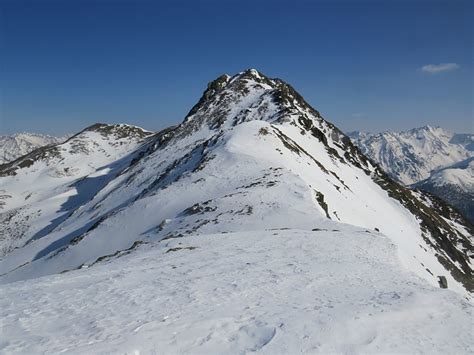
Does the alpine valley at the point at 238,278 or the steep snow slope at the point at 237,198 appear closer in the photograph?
the alpine valley at the point at 238,278

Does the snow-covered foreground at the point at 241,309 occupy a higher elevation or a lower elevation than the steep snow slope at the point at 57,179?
lower

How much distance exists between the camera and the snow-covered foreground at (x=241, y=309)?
32.7ft

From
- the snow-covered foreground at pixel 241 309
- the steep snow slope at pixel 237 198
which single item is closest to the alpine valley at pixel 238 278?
the snow-covered foreground at pixel 241 309

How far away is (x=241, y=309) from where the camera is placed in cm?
1220

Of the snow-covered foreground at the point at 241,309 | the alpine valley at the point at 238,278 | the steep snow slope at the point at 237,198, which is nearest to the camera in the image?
the snow-covered foreground at the point at 241,309

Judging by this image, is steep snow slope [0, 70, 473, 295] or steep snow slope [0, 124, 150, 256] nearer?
steep snow slope [0, 70, 473, 295]

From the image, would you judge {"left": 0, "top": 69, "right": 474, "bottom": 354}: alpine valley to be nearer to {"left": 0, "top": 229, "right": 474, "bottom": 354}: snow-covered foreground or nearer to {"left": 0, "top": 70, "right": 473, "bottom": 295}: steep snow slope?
{"left": 0, "top": 229, "right": 474, "bottom": 354}: snow-covered foreground

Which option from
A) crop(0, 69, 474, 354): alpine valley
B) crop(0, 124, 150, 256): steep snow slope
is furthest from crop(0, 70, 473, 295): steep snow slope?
crop(0, 124, 150, 256): steep snow slope

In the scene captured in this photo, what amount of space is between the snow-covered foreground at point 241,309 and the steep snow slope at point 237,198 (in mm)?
9806

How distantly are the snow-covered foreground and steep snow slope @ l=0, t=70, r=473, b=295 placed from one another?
9.81m

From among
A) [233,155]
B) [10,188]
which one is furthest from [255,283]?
[10,188]

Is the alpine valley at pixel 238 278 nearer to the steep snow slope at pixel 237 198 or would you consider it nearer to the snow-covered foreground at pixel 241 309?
the snow-covered foreground at pixel 241 309

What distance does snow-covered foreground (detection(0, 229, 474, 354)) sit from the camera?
998cm

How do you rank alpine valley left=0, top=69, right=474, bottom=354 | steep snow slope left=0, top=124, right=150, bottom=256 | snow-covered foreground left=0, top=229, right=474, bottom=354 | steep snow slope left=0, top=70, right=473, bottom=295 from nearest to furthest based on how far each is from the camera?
snow-covered foreground left=0, top=229, right=474, bottom=354 < alpine valley left=0, top=69, right=474, bottom=354 < steep snow slope left=0, top=70, right=473, bottom=295 < steep snow slope left=0, top=124, right=150, bottom=256
